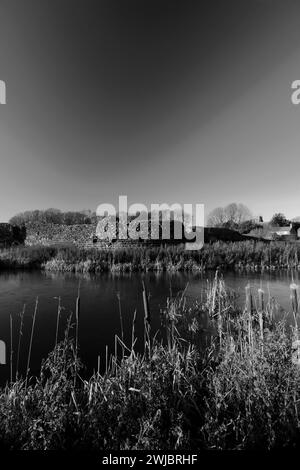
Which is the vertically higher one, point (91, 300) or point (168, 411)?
point (168, 411)

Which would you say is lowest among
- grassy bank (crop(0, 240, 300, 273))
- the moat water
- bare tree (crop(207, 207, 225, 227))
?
the moat water

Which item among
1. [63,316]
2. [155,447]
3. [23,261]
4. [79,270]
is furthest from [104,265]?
[155,447]

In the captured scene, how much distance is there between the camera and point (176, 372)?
324cm

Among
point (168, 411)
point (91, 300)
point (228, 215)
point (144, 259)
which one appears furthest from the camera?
point (228, 215)

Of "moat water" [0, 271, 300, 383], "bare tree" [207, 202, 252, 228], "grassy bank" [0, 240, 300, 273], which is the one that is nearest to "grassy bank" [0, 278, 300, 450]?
"moat water" [0, 271, 300, 383]

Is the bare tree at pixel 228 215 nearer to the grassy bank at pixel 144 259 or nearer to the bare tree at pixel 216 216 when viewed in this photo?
the bare tree at pixel 216 216

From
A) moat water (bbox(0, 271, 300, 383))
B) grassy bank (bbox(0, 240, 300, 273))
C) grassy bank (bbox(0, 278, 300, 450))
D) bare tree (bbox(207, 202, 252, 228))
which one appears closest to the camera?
grassy bank (bbox(0, 278, 300, 450))

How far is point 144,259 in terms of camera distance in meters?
16.4

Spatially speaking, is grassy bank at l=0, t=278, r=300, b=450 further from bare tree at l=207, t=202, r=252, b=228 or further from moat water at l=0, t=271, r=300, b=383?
bare tree at l=207, t=202, r=252, b=228

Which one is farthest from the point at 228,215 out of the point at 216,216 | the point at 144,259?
the point at 144,259

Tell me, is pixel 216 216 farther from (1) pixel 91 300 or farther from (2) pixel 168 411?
(2) pixel 168 411

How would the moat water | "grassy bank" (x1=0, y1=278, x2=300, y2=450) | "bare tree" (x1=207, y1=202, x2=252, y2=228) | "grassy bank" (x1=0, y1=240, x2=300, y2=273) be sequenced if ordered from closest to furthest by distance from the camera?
1. "grassy bank" (x1=0, y1=278, x2=300, y2=450)
2. the moat water
3. "grassy bank" (x1=0, y1=240, x2=300, y2=273)
4. "bare tree" (x1=207, y1=202, x2=252, y2=228)

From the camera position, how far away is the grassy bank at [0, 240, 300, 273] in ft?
51.4
